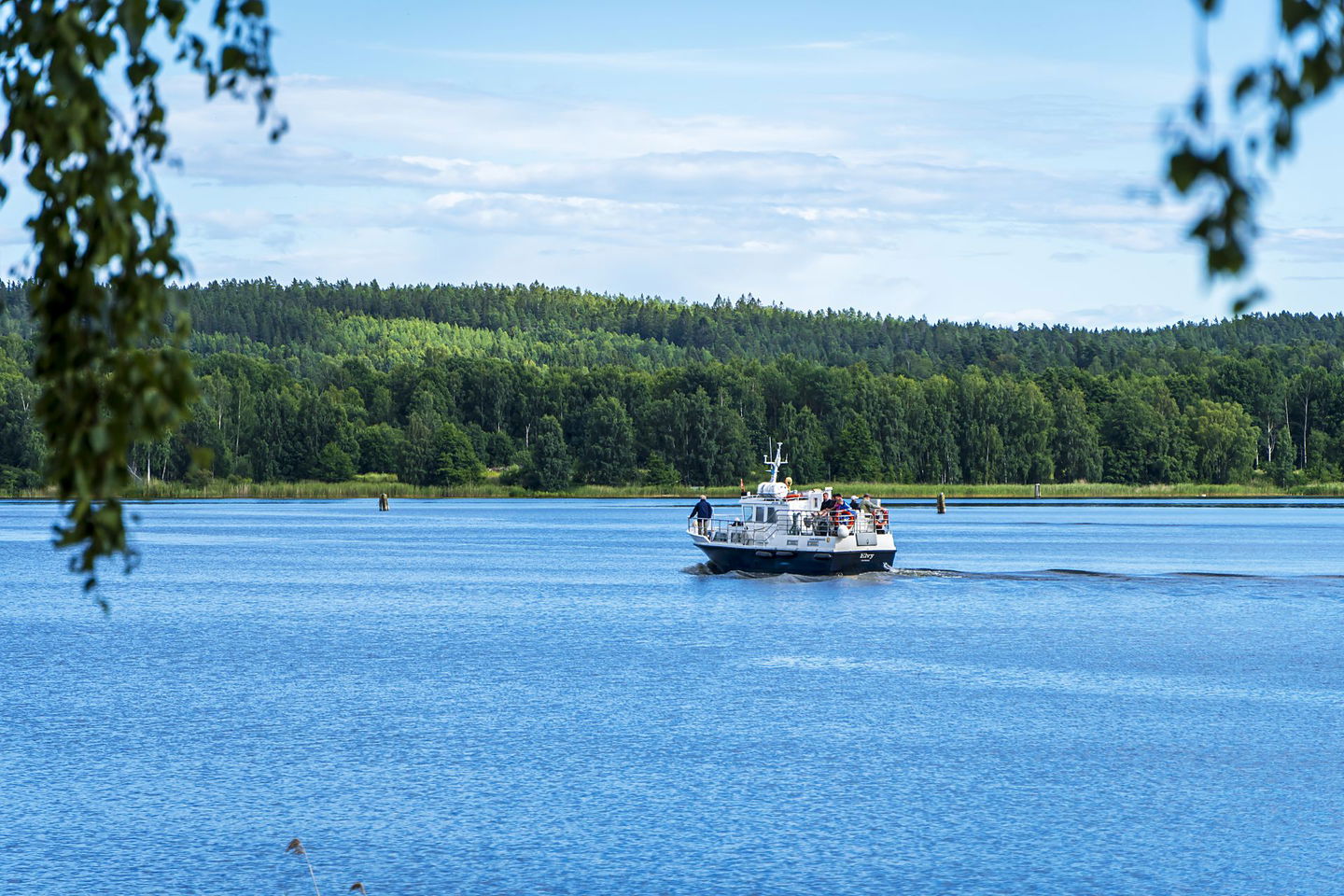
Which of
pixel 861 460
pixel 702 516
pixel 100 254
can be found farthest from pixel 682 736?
pixel 861 460

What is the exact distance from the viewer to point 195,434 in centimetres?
18238

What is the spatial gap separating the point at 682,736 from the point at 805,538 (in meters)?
39.5

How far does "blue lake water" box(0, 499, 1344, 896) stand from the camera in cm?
2277

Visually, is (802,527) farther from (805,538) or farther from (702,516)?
(702,516)

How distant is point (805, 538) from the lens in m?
71.9

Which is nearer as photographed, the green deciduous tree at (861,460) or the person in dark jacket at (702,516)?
the person in dark jacket at (702,516)

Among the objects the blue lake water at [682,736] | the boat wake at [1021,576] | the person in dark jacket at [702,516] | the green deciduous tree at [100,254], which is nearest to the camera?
the green deciduous tree at [100,254]

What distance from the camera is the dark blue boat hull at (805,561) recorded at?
7219cm

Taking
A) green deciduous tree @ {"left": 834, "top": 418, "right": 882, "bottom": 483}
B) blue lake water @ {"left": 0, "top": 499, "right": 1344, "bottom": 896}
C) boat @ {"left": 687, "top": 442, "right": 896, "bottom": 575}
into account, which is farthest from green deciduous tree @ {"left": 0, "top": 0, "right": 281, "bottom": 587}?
green deciduous tree @ {"left": 834, "top": 418, "right": 882, "bottom": 483}

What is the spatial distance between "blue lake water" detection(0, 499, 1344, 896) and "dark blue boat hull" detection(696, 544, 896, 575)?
3.92ft

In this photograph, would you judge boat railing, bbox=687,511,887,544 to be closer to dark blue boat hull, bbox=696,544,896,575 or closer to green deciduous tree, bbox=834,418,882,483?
dark blue boat hull, bbox=696,544,896,575

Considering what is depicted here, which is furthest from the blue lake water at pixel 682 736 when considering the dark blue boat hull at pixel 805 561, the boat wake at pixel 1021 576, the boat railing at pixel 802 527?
the boat railing at pixel 802 527

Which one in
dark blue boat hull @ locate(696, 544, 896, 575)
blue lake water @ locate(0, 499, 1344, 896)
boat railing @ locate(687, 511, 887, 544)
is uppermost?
boat railing @ locate(687, 511, 887, 544)

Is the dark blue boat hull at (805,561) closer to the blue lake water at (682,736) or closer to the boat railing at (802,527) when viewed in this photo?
the boat railing at (802,527)
